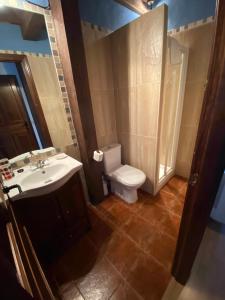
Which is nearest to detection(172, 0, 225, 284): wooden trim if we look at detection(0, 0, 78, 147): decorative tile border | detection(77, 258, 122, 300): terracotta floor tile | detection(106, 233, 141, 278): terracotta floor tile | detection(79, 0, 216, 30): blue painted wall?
detection(106, 233, 141, 278): terracotta floor tile

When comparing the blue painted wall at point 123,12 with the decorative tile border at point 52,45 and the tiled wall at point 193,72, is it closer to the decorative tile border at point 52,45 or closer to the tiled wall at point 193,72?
the tiled wall at point 193,72

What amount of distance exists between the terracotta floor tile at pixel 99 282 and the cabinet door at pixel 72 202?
44cm

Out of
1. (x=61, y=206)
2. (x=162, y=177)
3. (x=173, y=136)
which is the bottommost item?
(x=162, y=177)

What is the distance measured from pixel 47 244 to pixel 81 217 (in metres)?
0.36

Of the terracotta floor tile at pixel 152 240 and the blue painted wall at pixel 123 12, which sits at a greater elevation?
the blue painted wall at pixel 123 12

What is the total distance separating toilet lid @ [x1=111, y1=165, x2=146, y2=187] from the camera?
68.9 inches

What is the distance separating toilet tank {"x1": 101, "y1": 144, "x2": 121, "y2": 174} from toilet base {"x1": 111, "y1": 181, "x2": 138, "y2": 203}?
0.80ft

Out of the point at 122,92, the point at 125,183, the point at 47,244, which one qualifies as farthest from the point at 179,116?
the point at 47,244

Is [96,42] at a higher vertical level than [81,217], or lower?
higher

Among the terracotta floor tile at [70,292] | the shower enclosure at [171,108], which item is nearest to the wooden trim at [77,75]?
the shower enclosure at [171,108]

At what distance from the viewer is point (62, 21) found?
117 centimetres

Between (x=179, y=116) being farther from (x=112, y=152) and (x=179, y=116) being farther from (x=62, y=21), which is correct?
(x=62, y=21)

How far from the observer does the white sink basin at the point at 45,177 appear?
100 centimetres

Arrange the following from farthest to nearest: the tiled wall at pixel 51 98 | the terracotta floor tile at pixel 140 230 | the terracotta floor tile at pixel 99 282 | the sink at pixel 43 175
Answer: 1. the terracotta floor tile at pixel 140 230
2. the tiled wall at pixel 51 98
3. the sink at pixel 43 175
4. the terracotta floor tile at pixel 99 282
